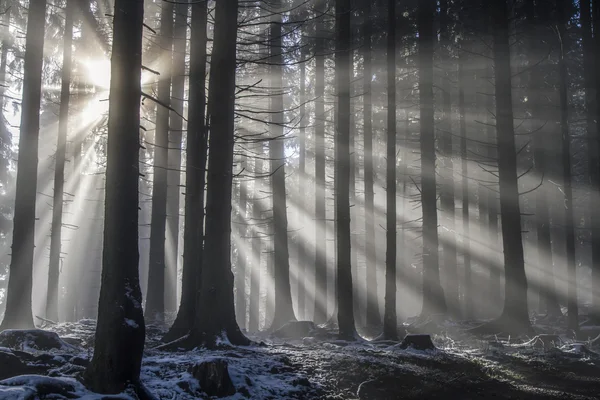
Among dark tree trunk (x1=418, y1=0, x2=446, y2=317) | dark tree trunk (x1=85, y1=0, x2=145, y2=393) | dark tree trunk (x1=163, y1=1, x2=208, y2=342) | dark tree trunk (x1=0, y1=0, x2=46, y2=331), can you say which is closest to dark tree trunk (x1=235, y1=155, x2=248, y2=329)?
dark tree trunk (x1=418, y1=0, x2=446, y2=317)

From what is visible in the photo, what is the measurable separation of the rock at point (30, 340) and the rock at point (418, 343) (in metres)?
7.65

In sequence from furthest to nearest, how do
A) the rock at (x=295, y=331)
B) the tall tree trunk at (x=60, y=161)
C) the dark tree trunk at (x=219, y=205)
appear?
1. the tall tree trunk at (x=60, y=161)
2. the rock at (x=295, y=331)
3. the dark tree trunk at (x=219, y=205)

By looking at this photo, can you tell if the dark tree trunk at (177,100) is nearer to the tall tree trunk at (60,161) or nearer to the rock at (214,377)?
the tall tree trunk at (60,161)

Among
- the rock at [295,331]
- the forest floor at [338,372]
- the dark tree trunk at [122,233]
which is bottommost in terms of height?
the rock at [295,331]

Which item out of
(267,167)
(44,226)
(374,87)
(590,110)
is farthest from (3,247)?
(590,110)

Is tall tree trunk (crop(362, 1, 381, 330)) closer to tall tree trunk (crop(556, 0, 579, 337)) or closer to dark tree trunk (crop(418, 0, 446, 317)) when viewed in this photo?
dark tree trunk (crop(418, 0, 446, 317))

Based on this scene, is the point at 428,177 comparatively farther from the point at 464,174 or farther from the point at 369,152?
the point at 464,174

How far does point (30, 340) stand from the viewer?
842 cm

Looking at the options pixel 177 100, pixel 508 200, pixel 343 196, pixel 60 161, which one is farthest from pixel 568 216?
pixel 60 161

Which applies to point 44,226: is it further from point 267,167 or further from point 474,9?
point 474,9

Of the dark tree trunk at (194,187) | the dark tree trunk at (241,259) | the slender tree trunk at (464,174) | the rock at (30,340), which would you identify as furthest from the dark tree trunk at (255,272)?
the rock at (30,340)

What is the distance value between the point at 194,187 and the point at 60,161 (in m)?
8.90

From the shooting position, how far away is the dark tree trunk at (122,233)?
6.28 m

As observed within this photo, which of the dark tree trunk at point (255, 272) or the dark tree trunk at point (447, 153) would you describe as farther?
the dark tree trunk at point (255, 272)
